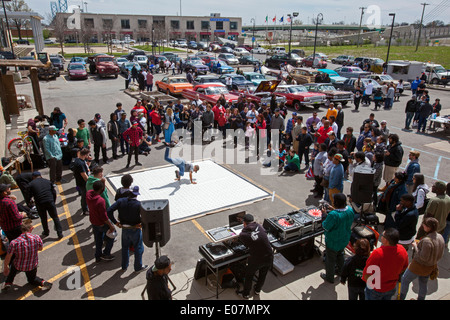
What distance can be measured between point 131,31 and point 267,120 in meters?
87.5

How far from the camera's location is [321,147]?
30.5 ft

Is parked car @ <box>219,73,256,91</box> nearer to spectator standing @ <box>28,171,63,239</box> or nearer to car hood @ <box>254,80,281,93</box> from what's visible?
car hood @ <box>254,80,281,93</box>

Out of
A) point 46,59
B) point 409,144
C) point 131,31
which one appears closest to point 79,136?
point 409,144

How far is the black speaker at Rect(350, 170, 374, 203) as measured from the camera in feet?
22.2

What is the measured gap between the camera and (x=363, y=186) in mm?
6836

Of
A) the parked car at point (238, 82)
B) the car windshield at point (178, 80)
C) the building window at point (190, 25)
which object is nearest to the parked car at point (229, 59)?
the parked car at point (238, 82)

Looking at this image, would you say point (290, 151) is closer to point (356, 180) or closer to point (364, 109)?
point (356, 180)

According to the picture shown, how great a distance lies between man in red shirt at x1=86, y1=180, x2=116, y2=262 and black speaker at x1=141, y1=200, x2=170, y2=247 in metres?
1.33

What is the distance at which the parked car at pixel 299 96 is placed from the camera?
1998 cm

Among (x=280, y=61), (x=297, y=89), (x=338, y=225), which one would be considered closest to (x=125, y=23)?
(x=280, y=61)

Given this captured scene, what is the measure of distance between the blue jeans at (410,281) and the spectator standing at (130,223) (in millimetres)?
4646

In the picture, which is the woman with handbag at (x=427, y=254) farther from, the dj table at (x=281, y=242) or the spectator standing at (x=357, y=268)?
the dj table at (x=281, y=242)

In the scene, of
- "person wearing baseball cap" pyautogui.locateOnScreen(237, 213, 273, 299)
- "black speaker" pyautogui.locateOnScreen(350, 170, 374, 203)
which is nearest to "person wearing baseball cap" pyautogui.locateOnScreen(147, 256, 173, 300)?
"person wearing baseball cap" pyautogui.locateOnScreen(237, 213, 273, 299)

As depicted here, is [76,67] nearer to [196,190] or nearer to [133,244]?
[196,190]
